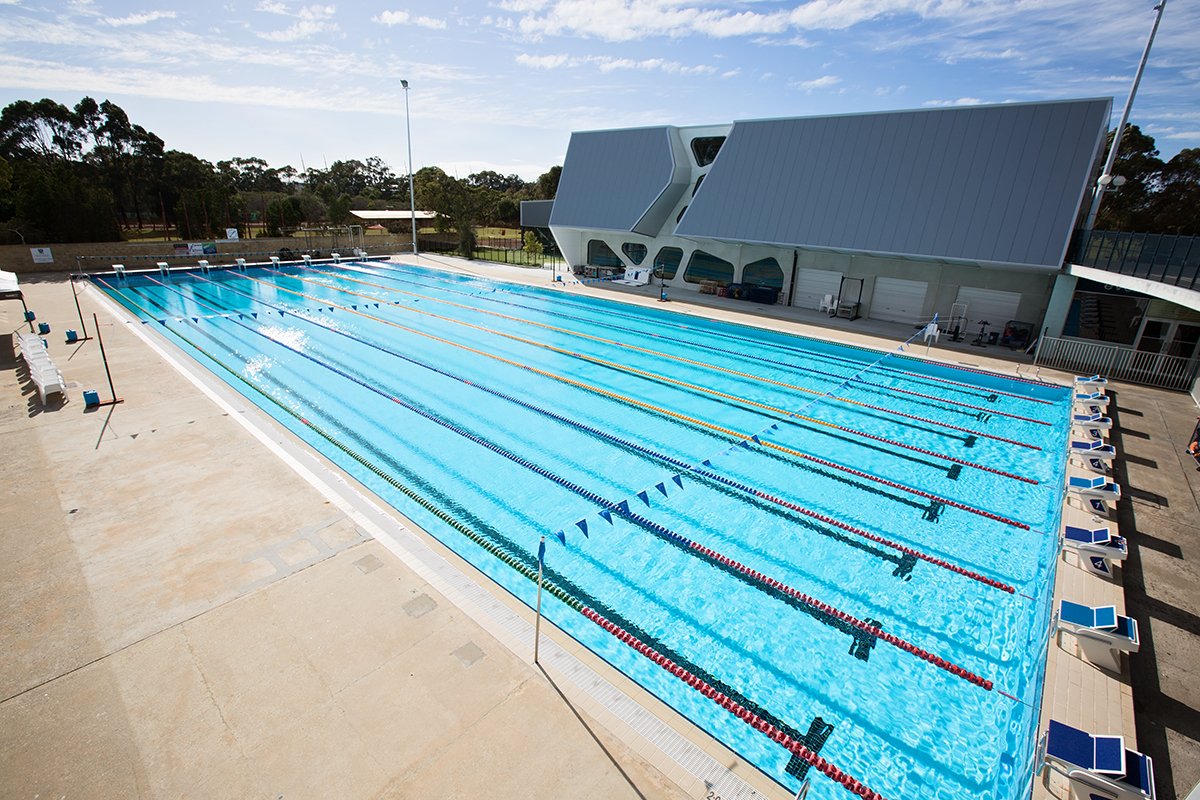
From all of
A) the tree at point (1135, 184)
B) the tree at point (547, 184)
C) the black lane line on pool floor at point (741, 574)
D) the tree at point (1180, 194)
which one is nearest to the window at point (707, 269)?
the black lane line on pool floor at point (741, 574)

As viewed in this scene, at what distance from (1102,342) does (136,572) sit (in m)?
20.6

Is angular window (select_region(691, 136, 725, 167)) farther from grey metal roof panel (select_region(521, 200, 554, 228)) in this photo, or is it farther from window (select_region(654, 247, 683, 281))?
grey metal roof panel (select_region(521, 200, 554, 228))

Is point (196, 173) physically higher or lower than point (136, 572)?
higher

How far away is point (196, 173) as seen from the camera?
42281mm

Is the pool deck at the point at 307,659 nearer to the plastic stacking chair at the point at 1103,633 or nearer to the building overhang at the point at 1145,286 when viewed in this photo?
the plastic stacking chair at the point at 1103,633

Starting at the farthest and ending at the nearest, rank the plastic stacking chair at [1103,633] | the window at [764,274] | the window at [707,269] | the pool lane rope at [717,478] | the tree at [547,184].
A: the tree at [547,184], the window at [707,269], the window at [764,274], the pool lane rope at [717,478], the plastic stacking chair at [1103,633]

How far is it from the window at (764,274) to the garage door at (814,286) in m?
0.79

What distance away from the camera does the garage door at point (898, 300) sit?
18797 millimetres

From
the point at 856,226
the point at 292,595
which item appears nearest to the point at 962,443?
the point at 856,226

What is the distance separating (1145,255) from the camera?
1115 centimetres

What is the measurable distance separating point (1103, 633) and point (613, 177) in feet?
79.5

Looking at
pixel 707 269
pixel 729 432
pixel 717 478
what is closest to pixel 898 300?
pixel 707 269

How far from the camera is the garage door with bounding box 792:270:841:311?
810 inches

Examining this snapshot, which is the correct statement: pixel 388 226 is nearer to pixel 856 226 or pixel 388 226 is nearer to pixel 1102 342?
pixel 856 226
